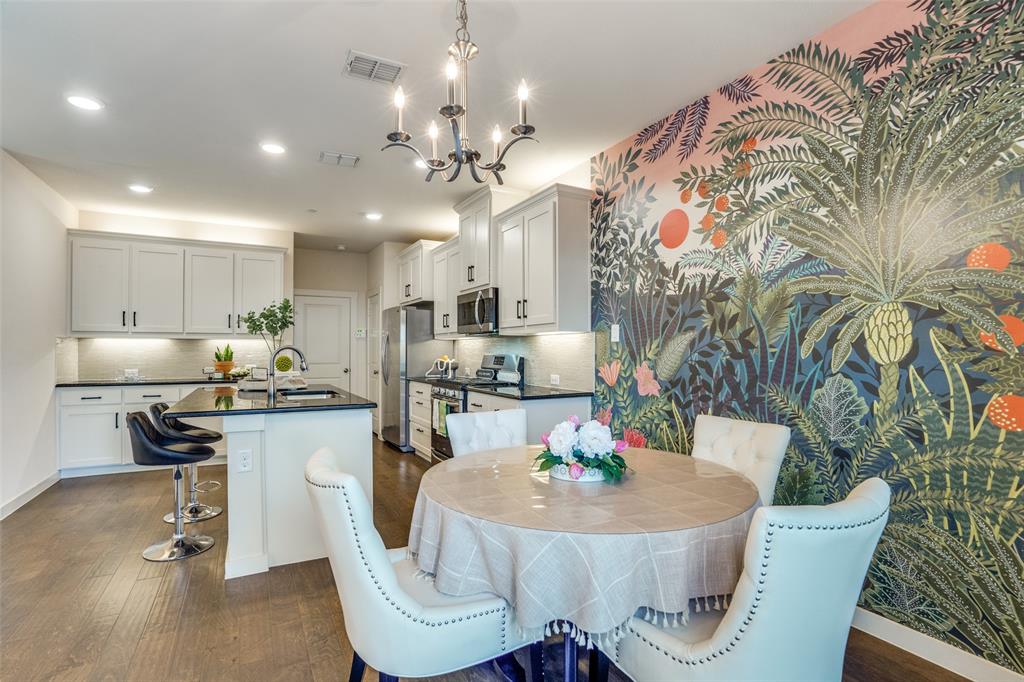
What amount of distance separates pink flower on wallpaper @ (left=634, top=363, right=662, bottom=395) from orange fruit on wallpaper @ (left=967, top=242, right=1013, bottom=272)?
5.57 feet

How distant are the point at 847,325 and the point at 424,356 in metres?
4.53

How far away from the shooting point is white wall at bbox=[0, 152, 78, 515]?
3705 mm

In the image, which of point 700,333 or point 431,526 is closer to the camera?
point 431,526

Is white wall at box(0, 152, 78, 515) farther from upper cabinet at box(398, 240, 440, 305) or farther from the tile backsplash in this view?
the tile backsplash

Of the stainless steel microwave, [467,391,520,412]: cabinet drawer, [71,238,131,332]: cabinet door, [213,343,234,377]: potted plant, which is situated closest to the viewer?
[467,391,520,412]: cabinet drawer

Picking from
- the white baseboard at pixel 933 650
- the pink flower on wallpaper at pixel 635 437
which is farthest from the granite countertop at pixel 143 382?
the white baseboard at pixel 933 650

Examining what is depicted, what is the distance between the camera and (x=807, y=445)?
7.89 feet

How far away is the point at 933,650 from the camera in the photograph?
1959 millimetres

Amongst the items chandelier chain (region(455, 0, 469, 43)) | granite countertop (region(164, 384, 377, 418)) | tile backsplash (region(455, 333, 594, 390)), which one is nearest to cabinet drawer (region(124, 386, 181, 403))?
granite countertop (region(164, 384, 377, 418))

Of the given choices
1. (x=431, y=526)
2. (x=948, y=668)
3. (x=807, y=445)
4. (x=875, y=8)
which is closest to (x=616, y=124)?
(x=875, y=8)

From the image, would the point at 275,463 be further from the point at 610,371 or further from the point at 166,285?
the point at 166,285

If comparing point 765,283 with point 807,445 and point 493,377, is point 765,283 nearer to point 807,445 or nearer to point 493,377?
point 807,445

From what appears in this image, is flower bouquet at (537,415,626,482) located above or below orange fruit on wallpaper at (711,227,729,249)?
below

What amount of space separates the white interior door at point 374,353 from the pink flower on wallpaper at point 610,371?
12.6 feet
